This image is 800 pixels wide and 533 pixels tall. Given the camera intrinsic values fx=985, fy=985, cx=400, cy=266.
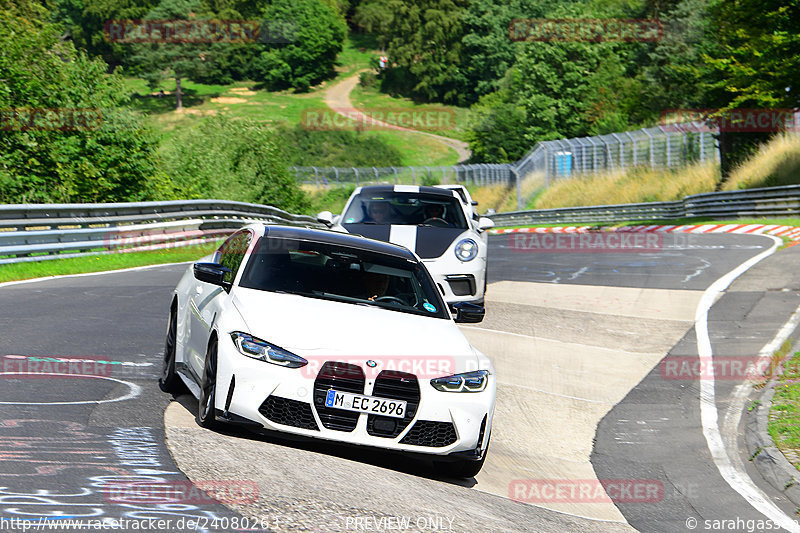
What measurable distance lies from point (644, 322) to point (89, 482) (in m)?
10.3

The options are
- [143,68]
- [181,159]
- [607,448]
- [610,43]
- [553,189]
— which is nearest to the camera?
[607,448]

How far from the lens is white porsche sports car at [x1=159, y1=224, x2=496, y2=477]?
6047mm

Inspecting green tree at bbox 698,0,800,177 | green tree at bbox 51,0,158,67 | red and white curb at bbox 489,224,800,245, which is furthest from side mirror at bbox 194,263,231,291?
green tree at bbox 51,0,158,67

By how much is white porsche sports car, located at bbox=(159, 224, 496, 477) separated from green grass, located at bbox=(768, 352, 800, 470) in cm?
300

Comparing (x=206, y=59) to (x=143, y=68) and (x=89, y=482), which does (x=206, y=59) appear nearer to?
(x=143, y=68)

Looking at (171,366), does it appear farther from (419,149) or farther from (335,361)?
(419,149)

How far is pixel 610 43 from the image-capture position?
283ft

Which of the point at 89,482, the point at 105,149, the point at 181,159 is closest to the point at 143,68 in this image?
the point at 181,159

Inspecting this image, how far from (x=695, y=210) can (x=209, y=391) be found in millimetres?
33784

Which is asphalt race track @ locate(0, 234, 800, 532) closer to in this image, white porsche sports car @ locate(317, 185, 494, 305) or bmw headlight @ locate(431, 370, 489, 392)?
bmw headlight @ locate(431, 370, 489, 392)

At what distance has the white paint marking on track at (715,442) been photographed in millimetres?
6785

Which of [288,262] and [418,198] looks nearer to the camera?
[288,262]

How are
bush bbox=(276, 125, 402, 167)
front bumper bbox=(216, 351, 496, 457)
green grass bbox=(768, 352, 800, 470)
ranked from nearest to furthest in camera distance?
front bumper bbox=(216, 351, 496, 457), green grass bbox=(768, 352, 800, 470), bush bbox=(276, 125, 402, 167)

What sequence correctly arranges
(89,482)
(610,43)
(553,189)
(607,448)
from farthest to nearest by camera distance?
(610,43)
(553,189)
(607,448)
(89,482)
